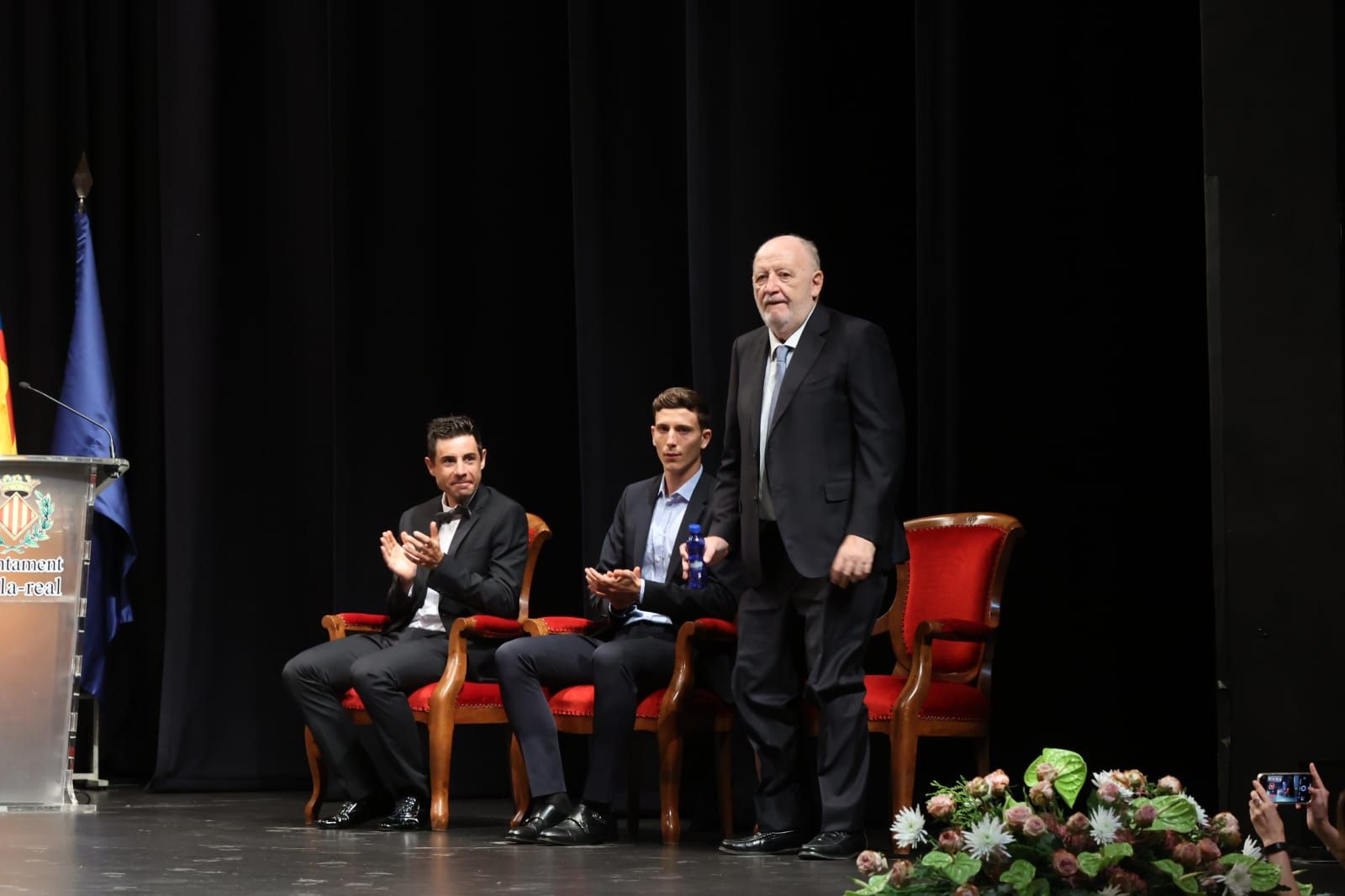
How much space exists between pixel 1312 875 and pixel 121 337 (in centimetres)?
516

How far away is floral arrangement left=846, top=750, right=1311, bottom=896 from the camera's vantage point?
1863 millimetres

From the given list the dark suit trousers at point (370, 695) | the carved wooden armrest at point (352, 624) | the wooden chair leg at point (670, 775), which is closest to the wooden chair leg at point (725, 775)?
the wooden chair leg at point (670, 775)

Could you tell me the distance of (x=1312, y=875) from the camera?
11.3 ft

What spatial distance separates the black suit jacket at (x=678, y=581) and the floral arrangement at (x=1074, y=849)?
249 centimetres

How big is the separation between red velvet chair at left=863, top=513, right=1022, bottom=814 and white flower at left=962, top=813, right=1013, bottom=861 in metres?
2.25

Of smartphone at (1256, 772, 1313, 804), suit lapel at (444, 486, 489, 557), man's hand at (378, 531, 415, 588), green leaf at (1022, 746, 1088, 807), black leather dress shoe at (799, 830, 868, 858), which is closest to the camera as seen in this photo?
green leaf at (1022, 746, 1088, 807)

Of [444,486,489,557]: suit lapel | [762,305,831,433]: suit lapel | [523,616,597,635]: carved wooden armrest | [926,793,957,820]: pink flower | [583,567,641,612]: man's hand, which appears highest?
[762,305,831,433]: suit lapel

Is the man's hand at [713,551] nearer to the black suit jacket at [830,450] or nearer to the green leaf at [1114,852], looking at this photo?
the black suit jacket at [830,450]

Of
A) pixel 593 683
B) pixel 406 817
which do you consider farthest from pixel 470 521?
pixel 406 817

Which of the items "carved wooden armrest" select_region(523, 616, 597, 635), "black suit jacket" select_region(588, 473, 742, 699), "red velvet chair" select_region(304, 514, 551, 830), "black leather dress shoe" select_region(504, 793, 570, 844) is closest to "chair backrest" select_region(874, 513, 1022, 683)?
"black suit jacket" select_region(588, 473, 742, 699)

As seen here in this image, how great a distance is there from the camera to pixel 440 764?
4801 millimetres

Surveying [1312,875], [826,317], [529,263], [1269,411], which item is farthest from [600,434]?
[1312,875]

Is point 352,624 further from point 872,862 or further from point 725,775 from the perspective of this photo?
point 872,862

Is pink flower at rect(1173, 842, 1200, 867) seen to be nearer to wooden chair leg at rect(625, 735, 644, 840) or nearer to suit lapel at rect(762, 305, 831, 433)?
suit lapel at rect(762, 305, 831, 433)
